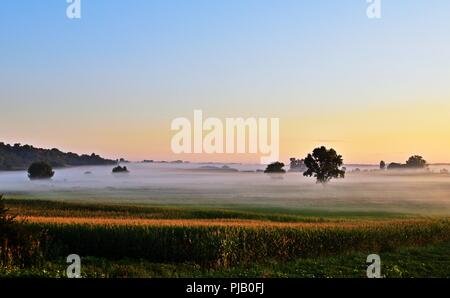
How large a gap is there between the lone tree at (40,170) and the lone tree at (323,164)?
39.2m

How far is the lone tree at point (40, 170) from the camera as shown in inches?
2565

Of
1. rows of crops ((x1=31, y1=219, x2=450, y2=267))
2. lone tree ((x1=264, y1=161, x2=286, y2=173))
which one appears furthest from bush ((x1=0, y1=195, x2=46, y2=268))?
lone tree ((x1=264, y1=161, x2=286, y2=173))

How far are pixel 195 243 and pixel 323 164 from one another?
210 ft

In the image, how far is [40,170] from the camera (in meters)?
65.2

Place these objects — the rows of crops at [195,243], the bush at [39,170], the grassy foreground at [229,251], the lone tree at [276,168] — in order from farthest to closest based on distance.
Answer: the lone tree at [276,168] → the bush at [39,170] → the rows of crops at [195,243] → the grassy foreground at [229,251]

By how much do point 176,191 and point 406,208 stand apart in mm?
25068

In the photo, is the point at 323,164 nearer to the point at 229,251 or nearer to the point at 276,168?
the point at 276,168

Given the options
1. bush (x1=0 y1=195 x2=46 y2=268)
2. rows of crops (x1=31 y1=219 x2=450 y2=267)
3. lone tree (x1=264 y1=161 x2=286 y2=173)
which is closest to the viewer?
bush (x1=0 y1=195 x2=46 y2=268)

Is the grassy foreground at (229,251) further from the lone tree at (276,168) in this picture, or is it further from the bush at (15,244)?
the lone tree at (276,168)

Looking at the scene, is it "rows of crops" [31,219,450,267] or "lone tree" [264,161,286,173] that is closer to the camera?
"rows of crops" [31,219,450,267]

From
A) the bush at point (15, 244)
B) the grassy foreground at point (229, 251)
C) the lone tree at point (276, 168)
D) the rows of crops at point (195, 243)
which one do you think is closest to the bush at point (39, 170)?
the lone tree at point (276, 168)

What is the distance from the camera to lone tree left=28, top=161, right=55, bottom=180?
214ft

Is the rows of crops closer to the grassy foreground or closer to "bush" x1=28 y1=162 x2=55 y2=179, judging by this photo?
the grassy foreground

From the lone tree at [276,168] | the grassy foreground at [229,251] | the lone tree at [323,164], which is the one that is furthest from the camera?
the lone tree at [323,164]
